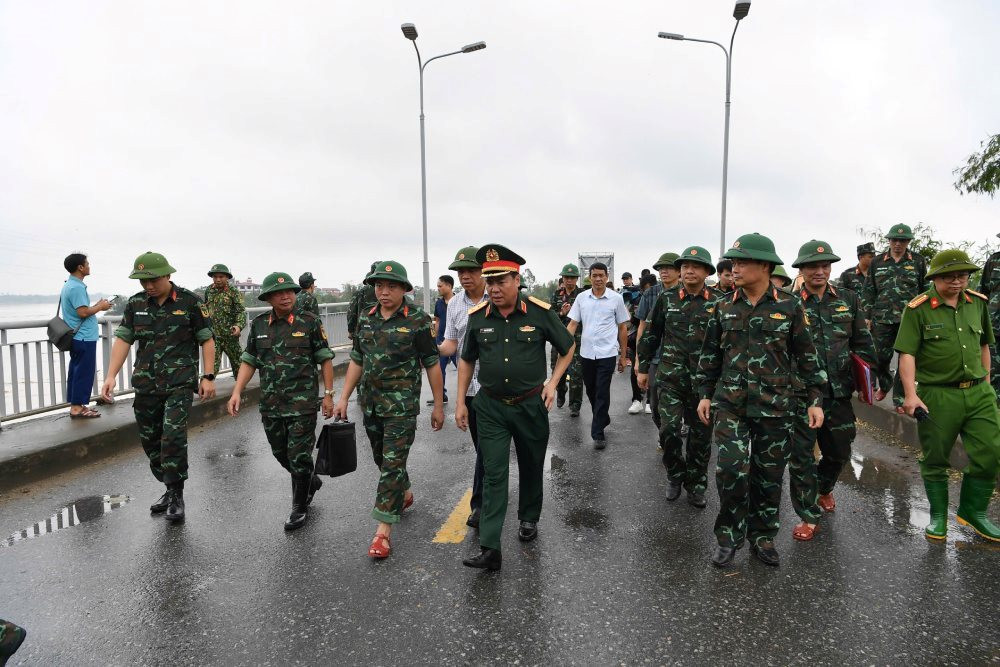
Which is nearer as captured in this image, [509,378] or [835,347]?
[509,378]

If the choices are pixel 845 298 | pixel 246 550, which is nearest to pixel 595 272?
pixel 845 298

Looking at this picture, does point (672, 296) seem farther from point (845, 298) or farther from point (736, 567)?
point (736, 567)

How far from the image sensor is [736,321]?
3.72 metres

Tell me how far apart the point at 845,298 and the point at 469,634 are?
3548 millimetres

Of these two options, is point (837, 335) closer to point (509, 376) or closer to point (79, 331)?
point (509, 376)

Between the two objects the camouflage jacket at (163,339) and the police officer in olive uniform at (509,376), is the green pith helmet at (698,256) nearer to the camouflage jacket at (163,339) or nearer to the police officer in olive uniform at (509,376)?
the police officer in olive uniform at (509,376)

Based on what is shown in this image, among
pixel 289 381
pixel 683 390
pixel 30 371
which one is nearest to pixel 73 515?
pixel 289 381

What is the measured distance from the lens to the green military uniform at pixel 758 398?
11.8 ft

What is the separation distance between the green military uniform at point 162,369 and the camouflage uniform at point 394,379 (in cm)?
155

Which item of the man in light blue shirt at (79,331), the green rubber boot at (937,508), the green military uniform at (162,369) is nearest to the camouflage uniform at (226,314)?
the man in light blue shirt at (79,331)

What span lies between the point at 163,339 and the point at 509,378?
112 inches

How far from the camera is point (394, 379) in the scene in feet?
13.7

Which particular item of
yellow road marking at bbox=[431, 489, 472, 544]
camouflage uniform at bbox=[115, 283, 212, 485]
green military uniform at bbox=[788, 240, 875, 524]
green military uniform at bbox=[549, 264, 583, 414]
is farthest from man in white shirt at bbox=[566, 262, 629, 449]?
camouflage uniform at bbox=[115, 283, 212, 485]

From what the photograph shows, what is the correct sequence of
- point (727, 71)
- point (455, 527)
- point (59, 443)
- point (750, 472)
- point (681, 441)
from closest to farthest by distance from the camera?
point (750, 472)
point (455, 527)
point (681, 441)
point (59, 443)
point (727, 71)
